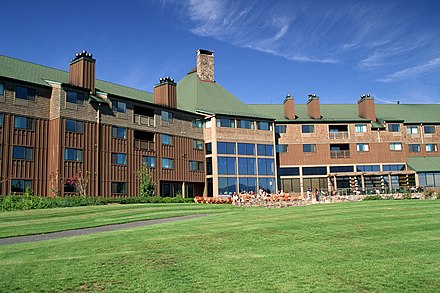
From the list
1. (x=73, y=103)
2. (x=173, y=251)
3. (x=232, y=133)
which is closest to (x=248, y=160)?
(x=232, y=133)

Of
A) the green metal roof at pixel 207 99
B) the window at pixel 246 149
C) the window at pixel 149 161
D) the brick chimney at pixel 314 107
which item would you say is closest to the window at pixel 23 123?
the window at pixel 149 161

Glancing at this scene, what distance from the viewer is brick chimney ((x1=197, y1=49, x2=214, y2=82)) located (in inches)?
2199

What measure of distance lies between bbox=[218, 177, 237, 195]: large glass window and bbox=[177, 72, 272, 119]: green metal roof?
7681 mm

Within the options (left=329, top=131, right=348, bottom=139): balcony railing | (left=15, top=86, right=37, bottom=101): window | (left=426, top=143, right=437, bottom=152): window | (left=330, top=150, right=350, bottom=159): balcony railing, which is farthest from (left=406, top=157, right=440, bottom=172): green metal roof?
(left=15, top=86, right=37, bottom=101): window

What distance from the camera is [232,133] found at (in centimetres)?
4872

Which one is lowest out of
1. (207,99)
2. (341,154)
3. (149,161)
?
(149,161)

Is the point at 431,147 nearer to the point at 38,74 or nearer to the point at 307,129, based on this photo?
the point at 307,129

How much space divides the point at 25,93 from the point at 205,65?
90.0 feet

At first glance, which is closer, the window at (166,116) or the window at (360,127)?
the window at (166,116)

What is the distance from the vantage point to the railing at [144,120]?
4167 centimetres

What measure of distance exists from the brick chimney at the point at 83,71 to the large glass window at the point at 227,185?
1737 cm

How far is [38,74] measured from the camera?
3681 centimetres

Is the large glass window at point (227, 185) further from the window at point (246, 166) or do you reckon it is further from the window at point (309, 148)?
the window at point (309, 148)

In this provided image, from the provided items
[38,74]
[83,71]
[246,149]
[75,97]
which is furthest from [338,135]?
[38,74]
